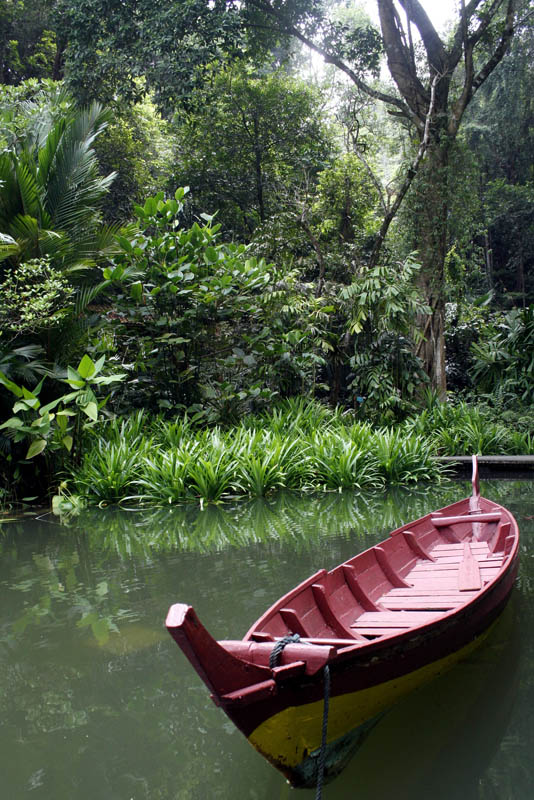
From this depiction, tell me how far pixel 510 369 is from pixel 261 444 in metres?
5.51

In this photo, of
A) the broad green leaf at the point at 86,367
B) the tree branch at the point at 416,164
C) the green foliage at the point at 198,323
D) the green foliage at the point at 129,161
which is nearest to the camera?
the broad green leaf at the point at 86,367

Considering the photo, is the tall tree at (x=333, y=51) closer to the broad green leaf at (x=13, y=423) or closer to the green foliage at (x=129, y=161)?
the green foliage at (x=129, y=161)

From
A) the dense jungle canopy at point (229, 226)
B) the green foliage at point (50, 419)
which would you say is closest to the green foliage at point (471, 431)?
the dense jungle canopy at point (229, 226)

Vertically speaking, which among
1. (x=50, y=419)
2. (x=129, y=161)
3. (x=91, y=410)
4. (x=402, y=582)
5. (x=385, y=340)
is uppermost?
(x=129, y=161)

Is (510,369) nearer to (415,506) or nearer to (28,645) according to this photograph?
(415,506)

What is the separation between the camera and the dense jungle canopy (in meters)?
7.46

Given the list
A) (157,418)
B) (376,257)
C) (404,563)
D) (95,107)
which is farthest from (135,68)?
(404,563)

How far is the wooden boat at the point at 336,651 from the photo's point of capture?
72.9 inches

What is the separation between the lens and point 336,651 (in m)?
1.95

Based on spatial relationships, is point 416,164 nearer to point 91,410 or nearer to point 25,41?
point 91,410

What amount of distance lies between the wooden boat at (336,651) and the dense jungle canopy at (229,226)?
425cm

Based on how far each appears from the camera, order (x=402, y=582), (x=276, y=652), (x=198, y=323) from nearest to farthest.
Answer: (x=276, y=652) → (x=402, y=582) → (x=198, y=323)

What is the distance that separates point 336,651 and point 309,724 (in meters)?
0.25

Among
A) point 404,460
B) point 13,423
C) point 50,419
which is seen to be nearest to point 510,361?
point 404,460
